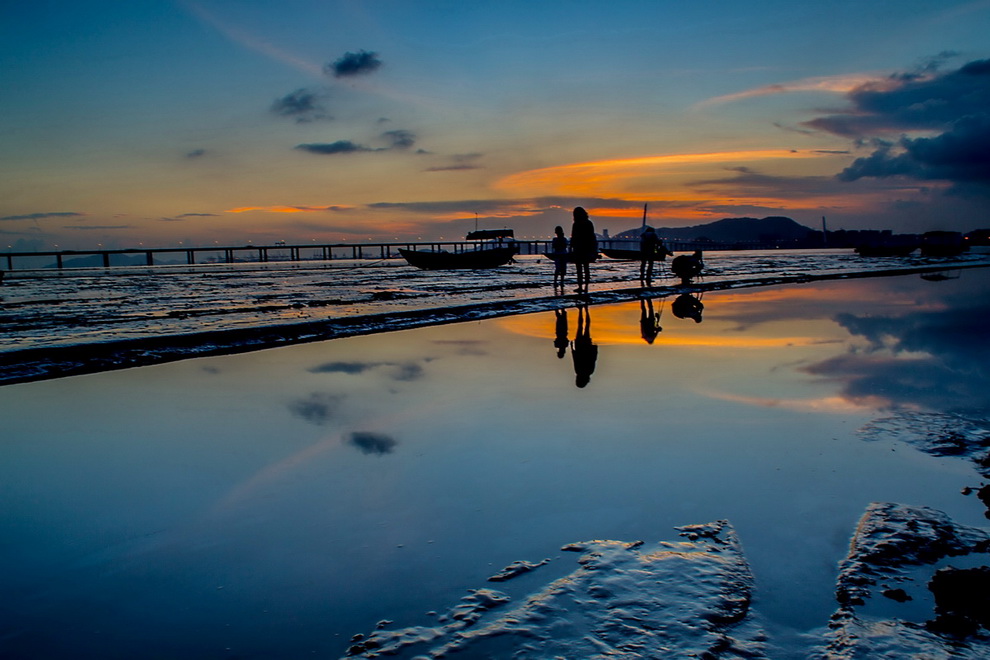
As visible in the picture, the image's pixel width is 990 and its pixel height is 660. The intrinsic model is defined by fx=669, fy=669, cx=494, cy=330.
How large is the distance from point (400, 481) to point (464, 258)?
4177cm

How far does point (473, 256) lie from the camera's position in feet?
147

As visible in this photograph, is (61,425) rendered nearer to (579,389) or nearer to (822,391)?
(579,389)

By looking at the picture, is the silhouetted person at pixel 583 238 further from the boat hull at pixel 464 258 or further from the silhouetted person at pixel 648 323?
the boat hull at pixel 464 258

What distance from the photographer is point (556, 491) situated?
3.75 m

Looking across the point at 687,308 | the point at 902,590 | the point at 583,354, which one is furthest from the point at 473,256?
the point at 902,590

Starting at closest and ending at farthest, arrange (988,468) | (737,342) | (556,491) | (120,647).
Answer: (120,647) < (556,491) < (988,468) < (737,342)

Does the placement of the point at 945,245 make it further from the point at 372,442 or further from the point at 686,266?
the point at 372,442

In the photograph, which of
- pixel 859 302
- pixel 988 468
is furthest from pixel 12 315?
pixel 859 302

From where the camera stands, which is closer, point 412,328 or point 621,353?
point 621,353

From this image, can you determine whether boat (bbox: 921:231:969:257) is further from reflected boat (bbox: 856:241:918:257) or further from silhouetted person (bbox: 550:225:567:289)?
silhouetted person (bbox: 550:225:567:289)

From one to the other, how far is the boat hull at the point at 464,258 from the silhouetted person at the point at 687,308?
2636cm

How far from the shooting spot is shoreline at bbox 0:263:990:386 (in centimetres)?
868

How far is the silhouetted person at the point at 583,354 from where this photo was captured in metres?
7.30

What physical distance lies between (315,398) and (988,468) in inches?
210
